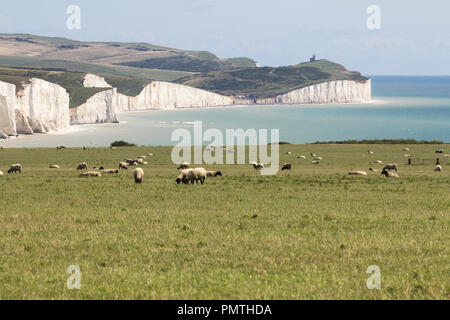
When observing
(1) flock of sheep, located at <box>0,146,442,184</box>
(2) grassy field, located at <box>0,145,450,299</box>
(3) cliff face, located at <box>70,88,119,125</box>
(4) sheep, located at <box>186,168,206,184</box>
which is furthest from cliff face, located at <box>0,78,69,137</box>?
(4) sheep, located at <box>186,168,206,184</box>

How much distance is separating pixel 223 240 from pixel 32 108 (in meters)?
127

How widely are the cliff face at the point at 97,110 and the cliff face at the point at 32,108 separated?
27.2m

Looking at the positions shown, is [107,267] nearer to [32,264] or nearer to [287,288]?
[32,264]

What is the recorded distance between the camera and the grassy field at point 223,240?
12.0 meters

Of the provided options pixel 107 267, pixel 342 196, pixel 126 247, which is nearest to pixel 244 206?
pixel 342 196

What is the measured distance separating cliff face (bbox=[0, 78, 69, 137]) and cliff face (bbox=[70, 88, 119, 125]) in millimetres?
27161

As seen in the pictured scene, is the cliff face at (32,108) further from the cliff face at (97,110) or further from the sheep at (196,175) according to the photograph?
the sheep at (196,175)

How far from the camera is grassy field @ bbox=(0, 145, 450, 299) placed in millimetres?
12016

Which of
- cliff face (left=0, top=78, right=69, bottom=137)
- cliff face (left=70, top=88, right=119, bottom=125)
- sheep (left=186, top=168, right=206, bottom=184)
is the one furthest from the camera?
cliff face (left=70, top=88, right=119, bottom=125)

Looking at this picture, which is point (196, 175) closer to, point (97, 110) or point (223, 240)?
point (223, 240)

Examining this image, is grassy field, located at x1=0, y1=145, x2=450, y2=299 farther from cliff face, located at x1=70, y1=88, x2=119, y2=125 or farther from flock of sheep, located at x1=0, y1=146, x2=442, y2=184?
cliff face, located at x1=70, y1=88, x2=119, y2=125

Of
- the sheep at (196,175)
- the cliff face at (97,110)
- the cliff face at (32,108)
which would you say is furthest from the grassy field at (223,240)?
the cliff face at (97,110)

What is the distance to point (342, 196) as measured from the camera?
30422 millimetres
